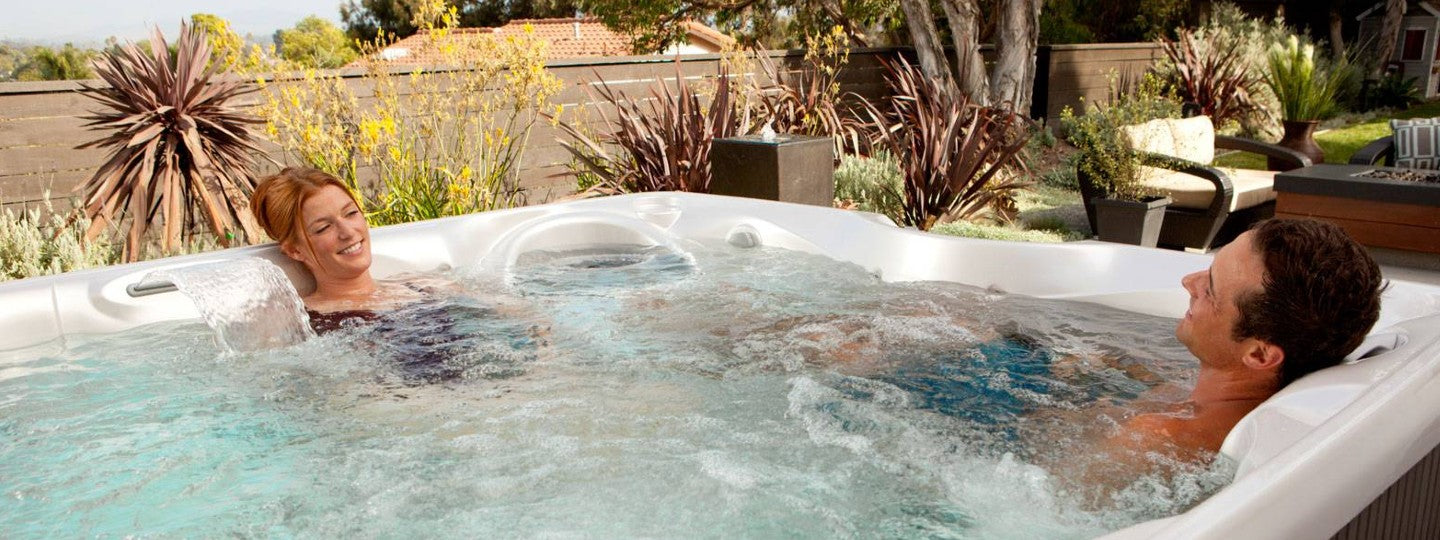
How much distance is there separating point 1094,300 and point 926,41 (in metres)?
5.12

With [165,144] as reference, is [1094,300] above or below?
below

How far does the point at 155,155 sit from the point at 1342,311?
3.74m

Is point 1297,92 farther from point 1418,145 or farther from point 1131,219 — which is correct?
point 1131,219

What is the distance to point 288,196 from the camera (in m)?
2.69

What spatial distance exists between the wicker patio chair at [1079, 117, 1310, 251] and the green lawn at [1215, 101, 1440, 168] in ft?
7.66

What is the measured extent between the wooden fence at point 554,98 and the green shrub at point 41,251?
0.27m

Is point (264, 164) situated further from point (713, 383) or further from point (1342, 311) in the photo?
point (1342, 311)

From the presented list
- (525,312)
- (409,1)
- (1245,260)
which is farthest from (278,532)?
(409,1)

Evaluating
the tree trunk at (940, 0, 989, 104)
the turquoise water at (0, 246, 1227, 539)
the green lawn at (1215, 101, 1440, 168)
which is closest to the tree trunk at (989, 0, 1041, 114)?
the tree trunk at (940, 0, 989, 104)

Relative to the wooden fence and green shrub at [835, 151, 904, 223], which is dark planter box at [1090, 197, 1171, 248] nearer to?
green shrub at [835, 151, 904, 223]

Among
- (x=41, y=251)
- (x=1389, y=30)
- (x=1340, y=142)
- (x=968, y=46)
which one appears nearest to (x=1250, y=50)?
(x=1340, y=142)

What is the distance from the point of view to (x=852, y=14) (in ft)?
35.4

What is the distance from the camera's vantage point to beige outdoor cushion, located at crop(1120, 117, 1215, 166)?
4.96 metres

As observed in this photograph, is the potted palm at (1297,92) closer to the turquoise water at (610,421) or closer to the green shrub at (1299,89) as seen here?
the green shrub at (1299,89)
